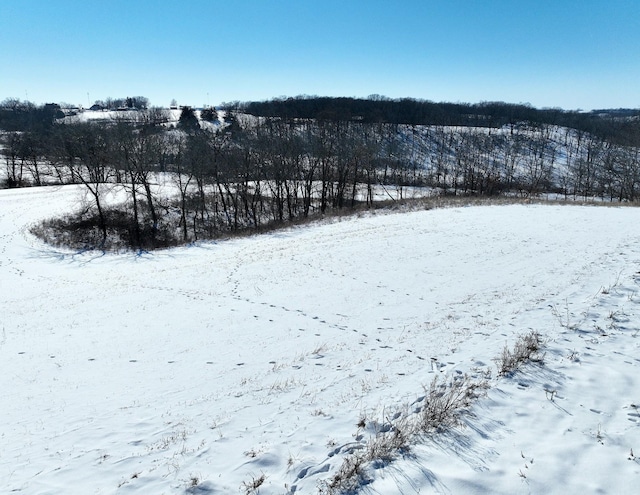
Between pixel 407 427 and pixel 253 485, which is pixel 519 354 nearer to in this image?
pixel 407 427

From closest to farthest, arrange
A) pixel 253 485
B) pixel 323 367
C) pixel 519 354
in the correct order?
pixel 253 485 < pixel 519 354 < pixel 323 367

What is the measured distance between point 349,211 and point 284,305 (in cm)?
2053

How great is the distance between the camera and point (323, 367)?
8.09 m

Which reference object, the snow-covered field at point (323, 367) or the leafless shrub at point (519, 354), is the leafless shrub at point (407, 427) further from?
the leafless shrub at point (519, 354)

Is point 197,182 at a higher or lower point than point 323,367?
higher

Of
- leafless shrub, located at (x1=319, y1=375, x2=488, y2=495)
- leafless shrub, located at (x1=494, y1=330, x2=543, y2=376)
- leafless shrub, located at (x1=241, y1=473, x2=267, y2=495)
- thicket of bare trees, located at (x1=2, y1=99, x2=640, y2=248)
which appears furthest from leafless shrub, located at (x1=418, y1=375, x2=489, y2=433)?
thicket of bare trees, located at (x1=2, y1=99, x2=640, y2=248)

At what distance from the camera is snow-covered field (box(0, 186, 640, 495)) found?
444cm

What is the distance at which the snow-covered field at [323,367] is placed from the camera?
175 inches

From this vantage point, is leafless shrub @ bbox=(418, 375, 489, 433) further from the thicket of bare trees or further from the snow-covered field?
the thicket of bare trees

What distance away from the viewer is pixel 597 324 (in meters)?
8.05

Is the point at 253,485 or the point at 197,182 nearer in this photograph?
the point at 253,485

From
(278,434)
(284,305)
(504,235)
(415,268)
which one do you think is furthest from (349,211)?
(278,434)

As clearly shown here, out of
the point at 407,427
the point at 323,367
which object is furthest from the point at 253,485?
the point at 323,367

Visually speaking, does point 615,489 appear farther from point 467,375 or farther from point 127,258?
point 127,258
